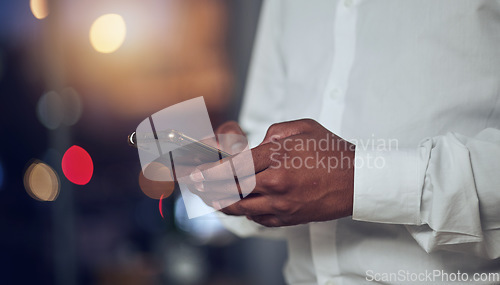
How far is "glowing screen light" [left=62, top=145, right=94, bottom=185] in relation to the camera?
4.76 feet

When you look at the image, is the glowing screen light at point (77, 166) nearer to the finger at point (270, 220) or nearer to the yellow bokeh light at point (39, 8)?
the yellow bokeh light at point (39, 8)

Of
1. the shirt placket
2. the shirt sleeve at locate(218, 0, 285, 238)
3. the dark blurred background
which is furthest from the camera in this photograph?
the dark blurred background

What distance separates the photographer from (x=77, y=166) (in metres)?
1.45

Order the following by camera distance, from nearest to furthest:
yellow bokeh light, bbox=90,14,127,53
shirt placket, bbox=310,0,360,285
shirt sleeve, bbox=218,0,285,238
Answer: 1. shirt placket, bbox=310,0,360,285
2. shirt sleeve, bbox=218,0,285,238
3. yellow bokeh light, bbox=90,14,127,53

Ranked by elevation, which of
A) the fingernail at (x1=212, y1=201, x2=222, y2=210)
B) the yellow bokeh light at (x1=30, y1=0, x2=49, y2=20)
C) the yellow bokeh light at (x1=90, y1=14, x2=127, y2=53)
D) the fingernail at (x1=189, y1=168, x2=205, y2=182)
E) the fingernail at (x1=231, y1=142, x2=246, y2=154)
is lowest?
the fingernail at (x1=212, y1=201, x2=222, y2=210)

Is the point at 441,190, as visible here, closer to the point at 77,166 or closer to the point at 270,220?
the point at 270,220

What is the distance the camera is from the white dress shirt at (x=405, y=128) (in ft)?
1.31

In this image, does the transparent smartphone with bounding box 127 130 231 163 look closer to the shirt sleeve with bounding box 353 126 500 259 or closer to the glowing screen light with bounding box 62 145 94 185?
the shirt sleeve with bounding box 353 126 500 259

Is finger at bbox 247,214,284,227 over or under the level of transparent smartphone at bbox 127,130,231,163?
under

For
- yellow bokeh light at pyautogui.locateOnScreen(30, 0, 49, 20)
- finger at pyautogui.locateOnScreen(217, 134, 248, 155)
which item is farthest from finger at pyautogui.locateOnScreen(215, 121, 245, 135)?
yellow bokeh light at pyautogui.locateOnScreen(30, 0, 49, 20)

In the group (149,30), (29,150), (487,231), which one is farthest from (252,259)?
(487,231)

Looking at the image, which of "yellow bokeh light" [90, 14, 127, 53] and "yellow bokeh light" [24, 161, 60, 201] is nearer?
"yellow bokeh light" [24, 161, 60, 201]

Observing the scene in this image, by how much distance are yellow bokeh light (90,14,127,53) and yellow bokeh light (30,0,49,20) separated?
170mm

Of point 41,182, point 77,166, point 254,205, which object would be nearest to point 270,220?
point 254,205
